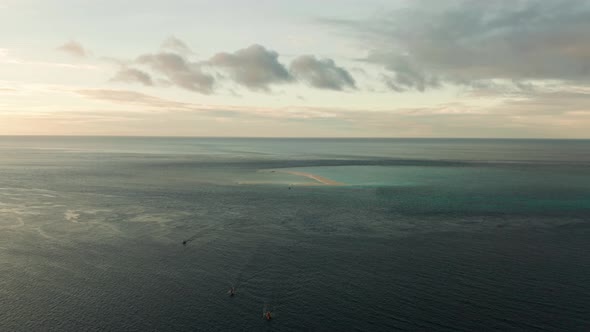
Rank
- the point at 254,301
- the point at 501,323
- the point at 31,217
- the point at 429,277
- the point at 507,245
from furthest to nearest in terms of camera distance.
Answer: the point at 31,217, the point at 507,245, the point at 429,277, the point at 254,301, the point at 501,323

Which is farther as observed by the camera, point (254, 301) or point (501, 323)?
point (254, 301)

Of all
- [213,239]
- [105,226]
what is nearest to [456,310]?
[213,239]

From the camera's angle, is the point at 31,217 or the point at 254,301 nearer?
the point at 254,301

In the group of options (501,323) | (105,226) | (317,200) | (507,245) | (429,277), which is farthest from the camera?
(317,200)

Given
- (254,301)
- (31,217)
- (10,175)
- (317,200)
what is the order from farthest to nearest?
(10,175) < (317,200) < (31,217) < (254,301)

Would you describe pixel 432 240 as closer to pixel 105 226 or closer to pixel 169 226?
pixel 169 226

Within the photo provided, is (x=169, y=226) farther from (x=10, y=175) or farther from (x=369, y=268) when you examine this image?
(x=10, y=175)

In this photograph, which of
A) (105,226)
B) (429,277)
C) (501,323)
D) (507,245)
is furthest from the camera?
(105,226)

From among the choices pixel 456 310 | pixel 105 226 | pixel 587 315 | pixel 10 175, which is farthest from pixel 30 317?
pixel 10 175
